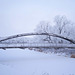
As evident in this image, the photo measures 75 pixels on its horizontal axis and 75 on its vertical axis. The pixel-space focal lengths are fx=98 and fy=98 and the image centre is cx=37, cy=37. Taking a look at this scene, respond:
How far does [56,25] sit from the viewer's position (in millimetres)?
28812

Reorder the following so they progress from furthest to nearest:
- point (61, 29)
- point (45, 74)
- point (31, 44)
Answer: point (61, 29)
point (31, 44)
point (45, 74)

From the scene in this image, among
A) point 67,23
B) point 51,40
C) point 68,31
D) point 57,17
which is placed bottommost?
point 51,40

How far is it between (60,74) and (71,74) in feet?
2.58

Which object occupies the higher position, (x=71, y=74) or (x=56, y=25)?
(x=56, y=25)

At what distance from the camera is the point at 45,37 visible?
88.3 ft

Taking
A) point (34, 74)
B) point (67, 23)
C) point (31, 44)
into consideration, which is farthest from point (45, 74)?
point (67, 23)

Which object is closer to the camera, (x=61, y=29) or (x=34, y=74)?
(x=34, y=74)

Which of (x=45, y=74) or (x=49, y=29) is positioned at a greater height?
(x=49, y=29)

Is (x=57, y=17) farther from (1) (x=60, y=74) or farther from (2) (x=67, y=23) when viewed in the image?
(1) (x=60, y=74)

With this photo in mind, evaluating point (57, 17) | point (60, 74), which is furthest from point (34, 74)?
point (57, 17)

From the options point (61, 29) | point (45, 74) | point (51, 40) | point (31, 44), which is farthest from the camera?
point (61, 29)

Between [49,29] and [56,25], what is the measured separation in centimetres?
235

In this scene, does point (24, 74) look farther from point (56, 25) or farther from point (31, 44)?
point (56, 25)

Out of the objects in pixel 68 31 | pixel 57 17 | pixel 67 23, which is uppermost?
pixel 57 17
